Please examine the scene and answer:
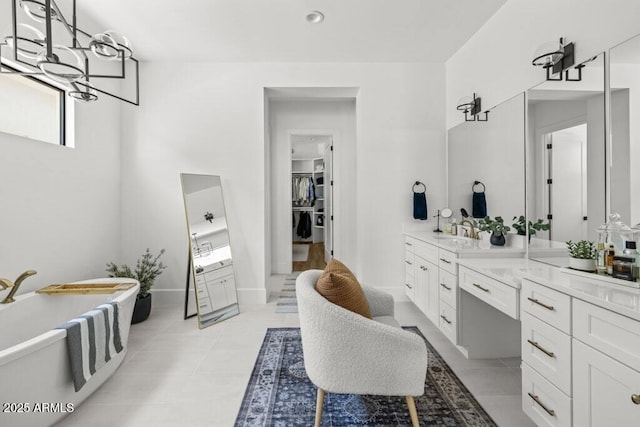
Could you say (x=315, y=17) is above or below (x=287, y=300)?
above

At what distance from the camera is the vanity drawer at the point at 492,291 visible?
170 cm

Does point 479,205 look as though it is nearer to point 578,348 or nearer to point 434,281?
point 434,281

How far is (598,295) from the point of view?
3.87 ft

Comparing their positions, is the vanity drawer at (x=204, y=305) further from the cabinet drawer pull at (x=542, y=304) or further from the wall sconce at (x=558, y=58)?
the wall sconce at (x=558, y=58)

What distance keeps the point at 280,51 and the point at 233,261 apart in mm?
2461

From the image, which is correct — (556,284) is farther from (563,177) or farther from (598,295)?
(563,177)

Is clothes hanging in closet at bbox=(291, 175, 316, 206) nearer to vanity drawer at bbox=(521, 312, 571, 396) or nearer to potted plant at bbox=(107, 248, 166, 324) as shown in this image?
potted plant at bbox=(107, 248, 166, 324)

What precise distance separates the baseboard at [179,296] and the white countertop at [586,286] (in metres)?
2.54

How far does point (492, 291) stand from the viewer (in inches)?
74.7

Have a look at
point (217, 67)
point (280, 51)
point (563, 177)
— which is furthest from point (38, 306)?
point (563, 177)

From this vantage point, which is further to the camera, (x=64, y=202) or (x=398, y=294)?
(x=398, y=294)

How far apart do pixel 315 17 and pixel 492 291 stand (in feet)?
8.77

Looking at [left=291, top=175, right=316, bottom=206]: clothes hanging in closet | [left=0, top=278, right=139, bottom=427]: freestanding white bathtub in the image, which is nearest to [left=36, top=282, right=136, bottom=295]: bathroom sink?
[left=0, top=278, right=139, bottom=427]: freestanding white bathtub

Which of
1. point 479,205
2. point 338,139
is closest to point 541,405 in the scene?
point 479,205
